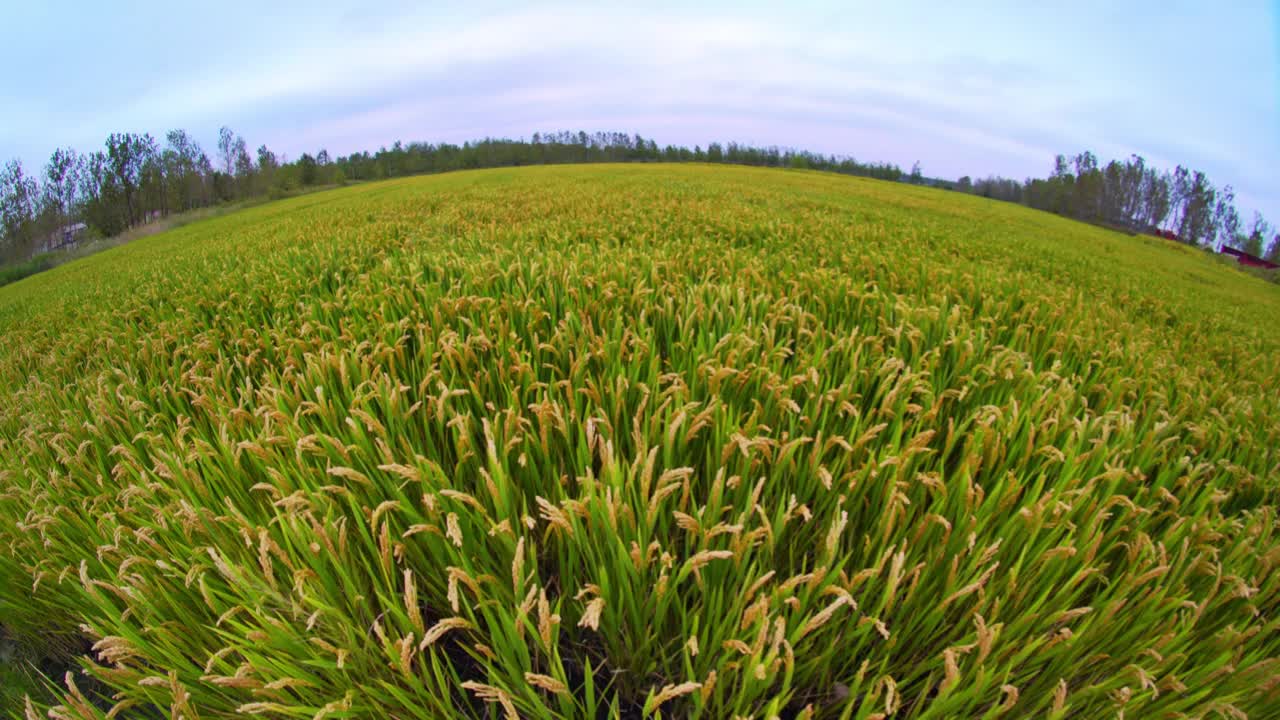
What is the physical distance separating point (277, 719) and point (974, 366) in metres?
2.71

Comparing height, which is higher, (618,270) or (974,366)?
(618,270)

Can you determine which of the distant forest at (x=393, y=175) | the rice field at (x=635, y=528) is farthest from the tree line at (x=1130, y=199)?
the rice field at (x=635, y=528)

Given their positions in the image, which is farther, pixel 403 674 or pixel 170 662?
pixel 170 662

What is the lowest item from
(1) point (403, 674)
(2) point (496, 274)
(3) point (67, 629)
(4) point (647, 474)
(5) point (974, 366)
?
(3) point (67, 629)

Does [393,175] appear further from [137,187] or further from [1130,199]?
[1130,199]

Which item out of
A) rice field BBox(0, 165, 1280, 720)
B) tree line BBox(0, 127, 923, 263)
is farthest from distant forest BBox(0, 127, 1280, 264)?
rice field BBox(0, 165, 1280, 720)

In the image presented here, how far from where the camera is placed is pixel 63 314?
20.0 feet

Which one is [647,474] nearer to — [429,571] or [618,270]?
[429,571]

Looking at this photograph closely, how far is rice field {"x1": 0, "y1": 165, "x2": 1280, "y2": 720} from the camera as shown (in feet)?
3.78

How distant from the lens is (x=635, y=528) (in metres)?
1.24

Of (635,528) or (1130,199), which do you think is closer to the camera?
(635,528)

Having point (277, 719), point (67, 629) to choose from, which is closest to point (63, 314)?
point (67, 629)

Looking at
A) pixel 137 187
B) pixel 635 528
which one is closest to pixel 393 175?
pixel 137 187

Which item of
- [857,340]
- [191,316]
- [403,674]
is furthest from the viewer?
[191,316]
